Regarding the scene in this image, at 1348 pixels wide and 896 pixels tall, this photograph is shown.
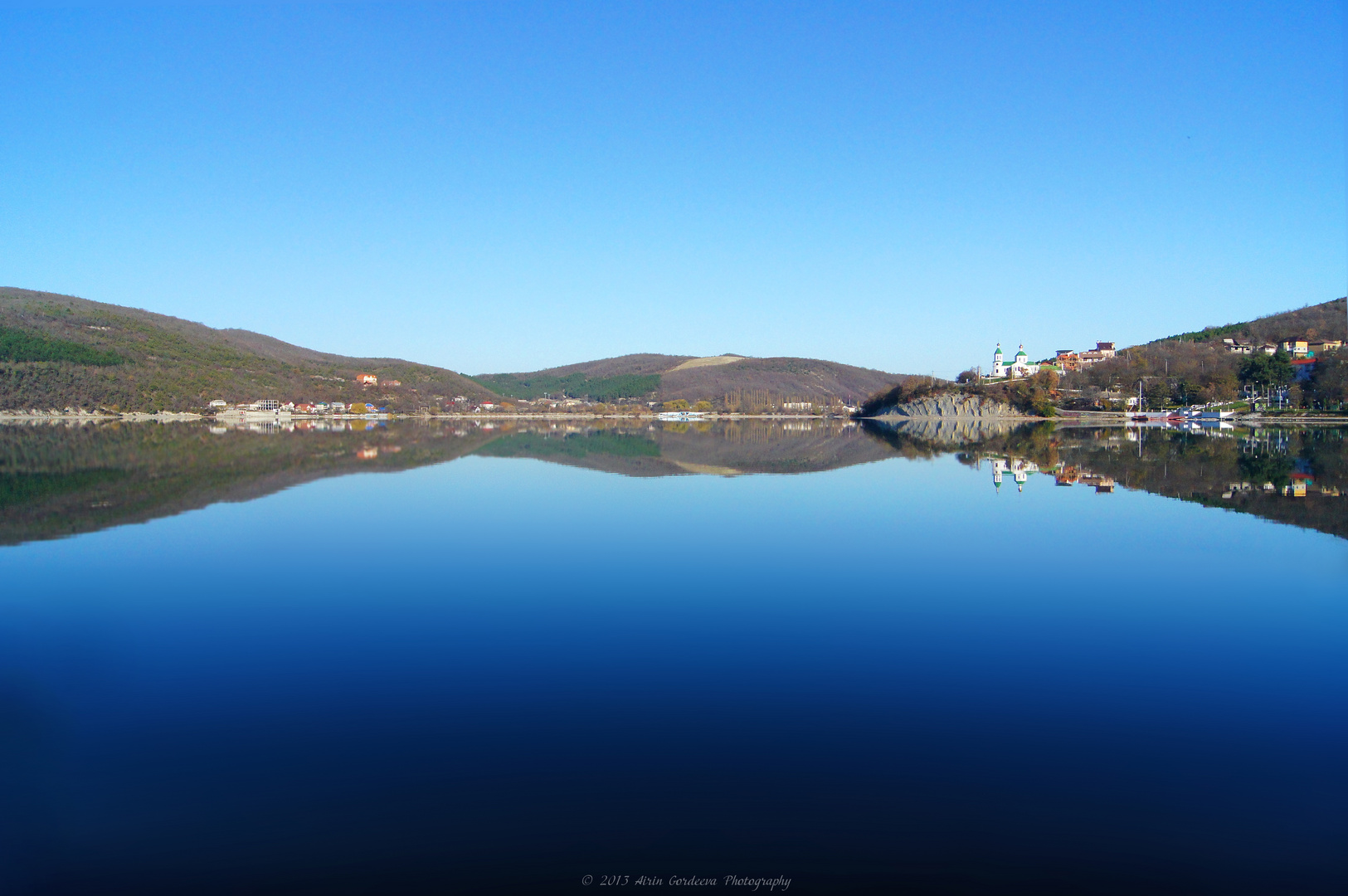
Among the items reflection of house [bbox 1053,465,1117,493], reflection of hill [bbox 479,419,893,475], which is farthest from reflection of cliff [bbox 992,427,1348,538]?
reflection of hill [bbox 479,419,893,475]

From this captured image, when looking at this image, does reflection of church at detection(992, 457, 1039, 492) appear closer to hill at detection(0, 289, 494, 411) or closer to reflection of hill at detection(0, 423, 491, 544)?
reflection of hill at detection(0, 423, 491, 544)

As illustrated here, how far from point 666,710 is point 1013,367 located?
119719 mm

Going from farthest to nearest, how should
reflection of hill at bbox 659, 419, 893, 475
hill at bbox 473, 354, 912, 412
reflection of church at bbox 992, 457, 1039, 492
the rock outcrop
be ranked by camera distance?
1. hill at bbox 473, 354, 912, 412
2. the rock outcrop
3. reflection of hill at bbox 659, 419, 893, 475
4. reflection of church at bbox 992, 457, 1039, 492

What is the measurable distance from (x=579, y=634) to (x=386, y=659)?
1.36 metres

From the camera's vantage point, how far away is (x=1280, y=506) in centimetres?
1388

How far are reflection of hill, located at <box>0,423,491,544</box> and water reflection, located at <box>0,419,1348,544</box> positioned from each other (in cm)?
5

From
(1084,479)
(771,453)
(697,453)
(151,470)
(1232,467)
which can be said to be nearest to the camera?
(1084,479)

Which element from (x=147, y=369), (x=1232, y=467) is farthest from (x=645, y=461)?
(x=147, y=369)

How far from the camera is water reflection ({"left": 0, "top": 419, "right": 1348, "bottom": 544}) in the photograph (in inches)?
562

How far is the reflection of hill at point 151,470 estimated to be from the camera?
13.1 meters

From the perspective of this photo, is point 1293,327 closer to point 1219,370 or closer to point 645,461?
point 1219,370

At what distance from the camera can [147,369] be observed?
287 feet

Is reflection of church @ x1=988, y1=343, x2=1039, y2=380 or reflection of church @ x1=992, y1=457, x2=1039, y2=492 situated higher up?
reflection of church @ x1=988, y1=343, x2=1039, y2=380

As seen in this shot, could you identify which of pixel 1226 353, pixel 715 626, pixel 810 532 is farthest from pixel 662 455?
pixel 1226 353
